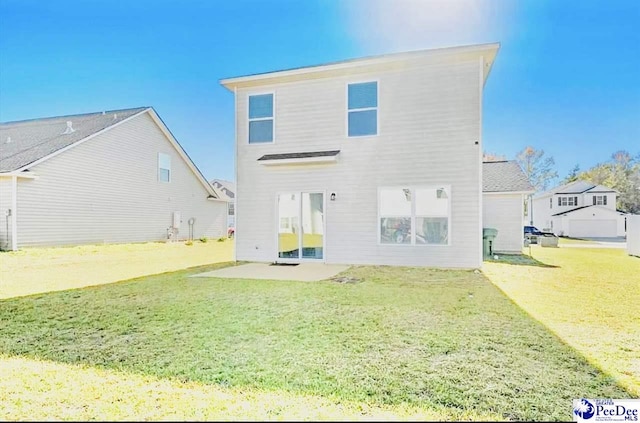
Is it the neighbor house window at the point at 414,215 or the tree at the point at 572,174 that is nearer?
the neighbor house window at the point at 414,215

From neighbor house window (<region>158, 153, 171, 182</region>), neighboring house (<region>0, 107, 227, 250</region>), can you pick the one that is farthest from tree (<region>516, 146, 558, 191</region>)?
neighbor house window (<region>158, 153, 171, 182</region>)

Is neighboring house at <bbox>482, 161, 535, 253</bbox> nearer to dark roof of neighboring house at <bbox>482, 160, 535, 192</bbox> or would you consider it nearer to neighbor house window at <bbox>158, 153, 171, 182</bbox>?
dark roof of neighboring house at <bbox>482, 160, 535, 192</bbox>

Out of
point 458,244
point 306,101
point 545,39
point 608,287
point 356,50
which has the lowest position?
point 608,287

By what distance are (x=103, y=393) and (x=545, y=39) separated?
55.2 feet

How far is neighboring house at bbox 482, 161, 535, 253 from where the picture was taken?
1353 centimetres

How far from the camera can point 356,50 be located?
12.5 m

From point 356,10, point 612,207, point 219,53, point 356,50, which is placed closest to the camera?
point 356,10

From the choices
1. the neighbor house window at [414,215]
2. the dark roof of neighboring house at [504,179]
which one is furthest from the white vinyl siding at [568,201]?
the neighbor house window at [414,215]

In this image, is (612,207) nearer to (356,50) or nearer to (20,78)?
(356,50)

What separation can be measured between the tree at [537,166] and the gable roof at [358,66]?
36.9 meters

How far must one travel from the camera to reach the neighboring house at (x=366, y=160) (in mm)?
9156

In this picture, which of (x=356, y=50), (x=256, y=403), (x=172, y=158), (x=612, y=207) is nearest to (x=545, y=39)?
(x=356, y=50)

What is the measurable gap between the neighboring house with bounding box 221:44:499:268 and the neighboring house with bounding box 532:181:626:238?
2890 centimetres

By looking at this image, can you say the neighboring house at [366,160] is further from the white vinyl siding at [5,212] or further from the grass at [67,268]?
the white vinyl siding at [5,212]
